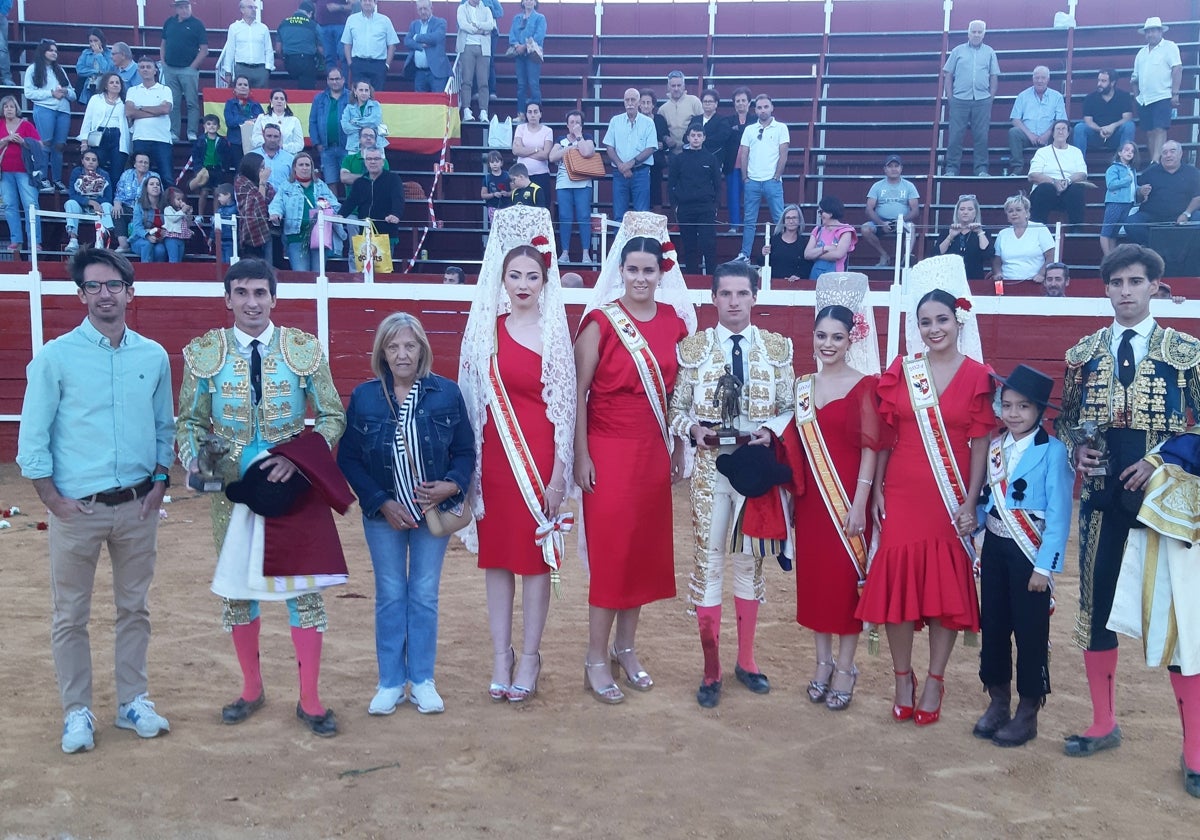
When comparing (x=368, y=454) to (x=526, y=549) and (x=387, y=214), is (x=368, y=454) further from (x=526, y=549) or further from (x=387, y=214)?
(x=387, y=214)

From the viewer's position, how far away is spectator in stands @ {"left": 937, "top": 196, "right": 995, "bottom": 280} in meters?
10.0

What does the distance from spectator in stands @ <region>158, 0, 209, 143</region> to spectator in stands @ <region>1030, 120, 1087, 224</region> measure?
28.7ft

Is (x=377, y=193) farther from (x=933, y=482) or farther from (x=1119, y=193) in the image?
(x=933, y=482)

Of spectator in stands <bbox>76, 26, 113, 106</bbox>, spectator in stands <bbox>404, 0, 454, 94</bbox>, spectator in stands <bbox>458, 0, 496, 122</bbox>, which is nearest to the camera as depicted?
spectator in stands <bbox>76, 26, 113, 106</bbox>

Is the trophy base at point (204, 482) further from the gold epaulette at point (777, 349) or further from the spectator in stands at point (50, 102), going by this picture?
the spectator in stands at point (50, 102)

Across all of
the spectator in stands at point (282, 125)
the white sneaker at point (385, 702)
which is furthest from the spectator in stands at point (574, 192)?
the white sneaker at point (385, 702)

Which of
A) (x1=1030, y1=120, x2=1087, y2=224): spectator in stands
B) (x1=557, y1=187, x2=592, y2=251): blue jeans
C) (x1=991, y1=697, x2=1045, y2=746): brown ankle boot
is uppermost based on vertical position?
(x1=1030, y1=120, x2=1087, y2=224): spectator in stands

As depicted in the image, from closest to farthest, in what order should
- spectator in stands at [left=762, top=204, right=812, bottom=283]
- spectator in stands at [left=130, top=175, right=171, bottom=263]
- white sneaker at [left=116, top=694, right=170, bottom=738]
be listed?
white sneaker at [left=116, top=694, right=170, bottom=738]
spectator in stands at [left=762, top=204, right=812, bottom=283]
spectator in stands at [left=130, top=175, right=171, bottom=263]

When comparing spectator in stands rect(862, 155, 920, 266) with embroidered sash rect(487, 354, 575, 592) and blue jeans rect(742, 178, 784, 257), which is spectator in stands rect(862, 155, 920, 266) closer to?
blue jeans rect(742, 178, 784, 257)

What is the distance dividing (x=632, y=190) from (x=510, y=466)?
8108mm

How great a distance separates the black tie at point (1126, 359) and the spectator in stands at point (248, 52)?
11.4 m

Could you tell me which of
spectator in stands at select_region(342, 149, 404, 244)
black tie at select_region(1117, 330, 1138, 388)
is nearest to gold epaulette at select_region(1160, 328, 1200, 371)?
black tie at select_region(1117, 330, 1138, 388)

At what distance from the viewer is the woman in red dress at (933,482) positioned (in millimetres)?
4109

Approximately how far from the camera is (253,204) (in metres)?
10.6
